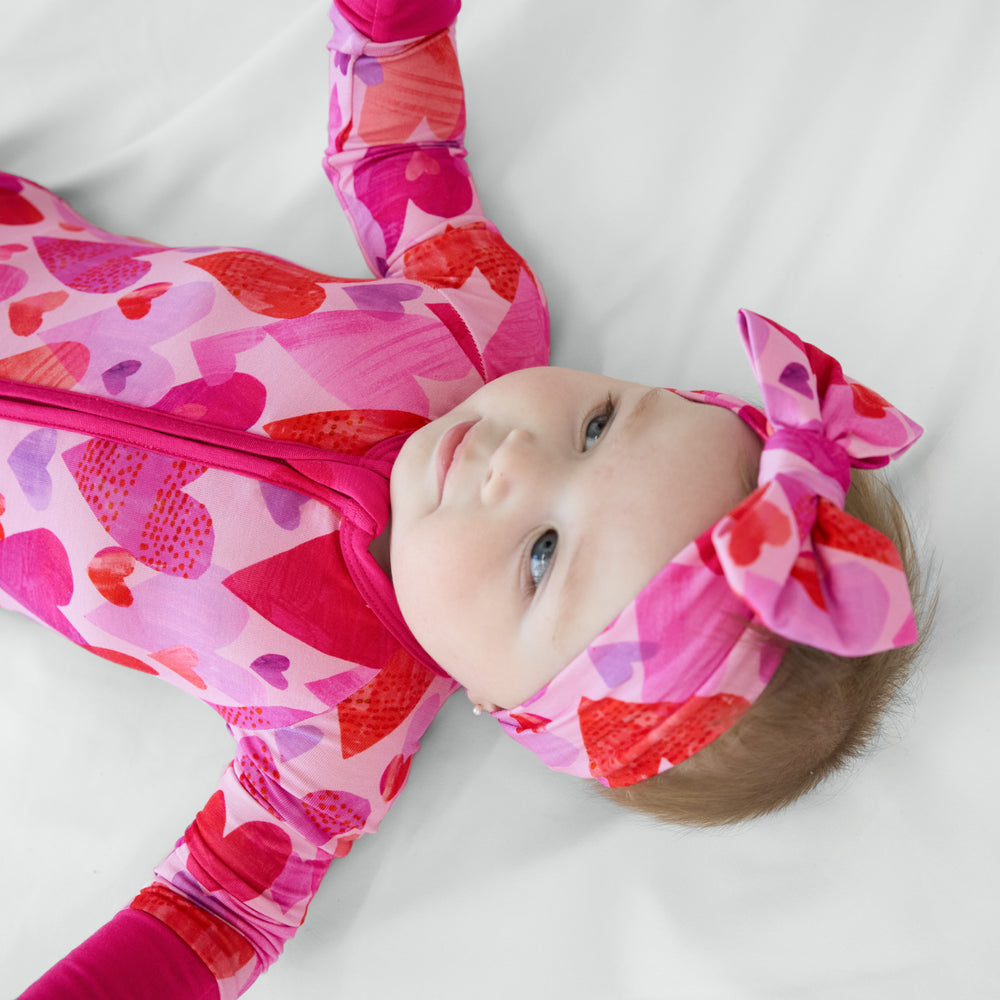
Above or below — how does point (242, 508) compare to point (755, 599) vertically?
below

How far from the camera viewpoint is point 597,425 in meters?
→ 1.01

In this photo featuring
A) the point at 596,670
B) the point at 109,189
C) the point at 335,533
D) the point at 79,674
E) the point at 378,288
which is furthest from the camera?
the point at 109,189

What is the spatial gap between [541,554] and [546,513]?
0.05 m

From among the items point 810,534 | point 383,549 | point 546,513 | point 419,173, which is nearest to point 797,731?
point 810,534

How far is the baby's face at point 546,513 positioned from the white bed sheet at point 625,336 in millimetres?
379

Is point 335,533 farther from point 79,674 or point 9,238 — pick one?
point 9,238

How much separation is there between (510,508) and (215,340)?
18.7 inches

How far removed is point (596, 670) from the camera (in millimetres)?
905

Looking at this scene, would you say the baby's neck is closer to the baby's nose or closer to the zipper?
the zipper

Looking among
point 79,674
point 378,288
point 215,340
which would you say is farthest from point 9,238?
point 79,674

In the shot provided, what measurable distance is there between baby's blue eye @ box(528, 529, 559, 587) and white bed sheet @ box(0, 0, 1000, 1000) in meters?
0.48

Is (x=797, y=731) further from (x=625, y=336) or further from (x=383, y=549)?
(x=625, y=336)

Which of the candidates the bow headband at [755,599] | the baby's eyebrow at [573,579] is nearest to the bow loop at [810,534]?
the bow headband at [755,599]

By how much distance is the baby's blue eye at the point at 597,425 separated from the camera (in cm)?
99
